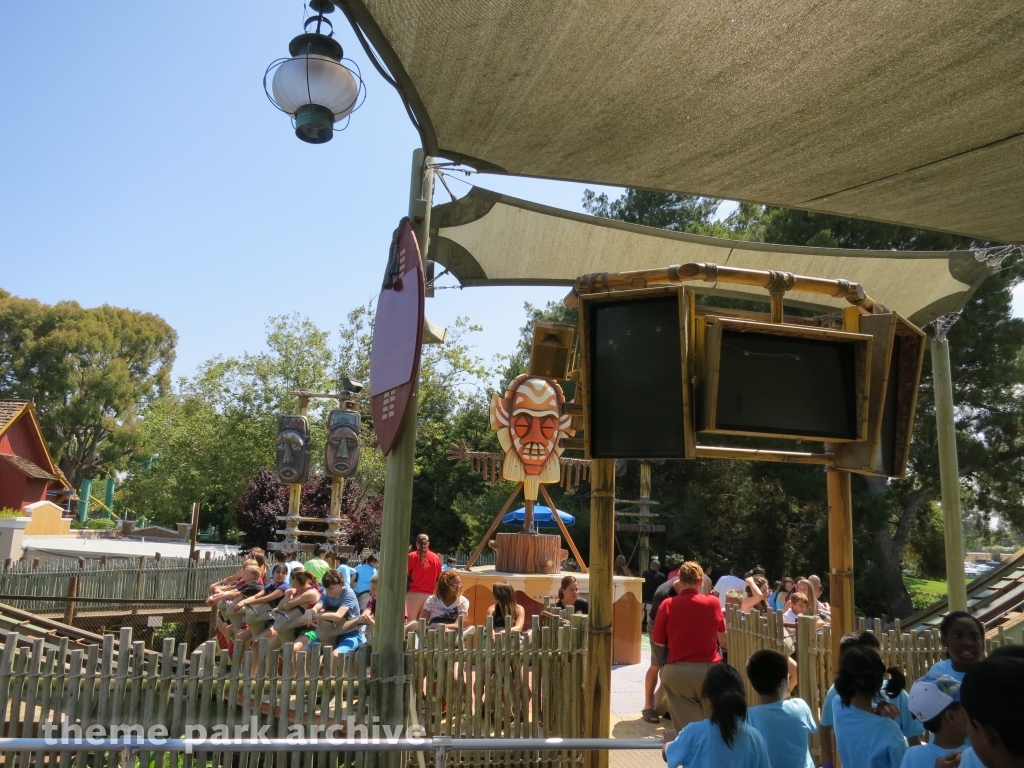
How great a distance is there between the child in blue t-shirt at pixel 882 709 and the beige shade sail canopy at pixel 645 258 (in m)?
2.64

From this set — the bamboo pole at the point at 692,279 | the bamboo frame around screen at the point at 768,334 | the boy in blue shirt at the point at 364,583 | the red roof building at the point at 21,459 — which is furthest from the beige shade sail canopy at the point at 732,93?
the red roof building at the point at 21,459

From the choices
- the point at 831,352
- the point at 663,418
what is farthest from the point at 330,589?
the point at 831,352

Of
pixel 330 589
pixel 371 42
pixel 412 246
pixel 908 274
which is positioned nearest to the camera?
pixel 371 42

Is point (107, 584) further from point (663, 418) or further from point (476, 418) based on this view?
point (476, 418)

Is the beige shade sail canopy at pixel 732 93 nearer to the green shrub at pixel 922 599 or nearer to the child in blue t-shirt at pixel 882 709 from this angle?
the child in blue t-shirt at pixel 882 709

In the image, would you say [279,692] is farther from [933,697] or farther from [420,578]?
[933,697]

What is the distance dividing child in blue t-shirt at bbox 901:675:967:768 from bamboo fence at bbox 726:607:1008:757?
257 centimetres

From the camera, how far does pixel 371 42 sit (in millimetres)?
2922

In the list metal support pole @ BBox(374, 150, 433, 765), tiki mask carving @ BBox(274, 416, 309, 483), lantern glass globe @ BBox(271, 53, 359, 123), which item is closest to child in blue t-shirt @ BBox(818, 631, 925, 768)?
metal support pole @ BBox(374, 150, 433, 765)

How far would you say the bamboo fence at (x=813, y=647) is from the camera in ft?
17.5

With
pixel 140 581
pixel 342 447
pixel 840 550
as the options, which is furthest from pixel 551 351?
pixel 140 581

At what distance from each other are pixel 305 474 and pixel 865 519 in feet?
43.6

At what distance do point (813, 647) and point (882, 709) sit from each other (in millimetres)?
2516

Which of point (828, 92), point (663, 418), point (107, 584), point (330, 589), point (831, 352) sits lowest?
point (107, 584)
